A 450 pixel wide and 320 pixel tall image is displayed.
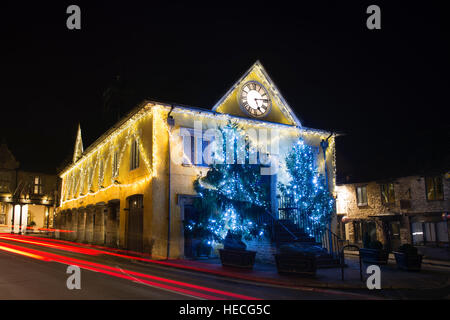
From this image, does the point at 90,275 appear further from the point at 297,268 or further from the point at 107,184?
the point at 107,184

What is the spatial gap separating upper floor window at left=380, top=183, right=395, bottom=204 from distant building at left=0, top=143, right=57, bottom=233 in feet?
135

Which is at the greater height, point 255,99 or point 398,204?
point 255,99

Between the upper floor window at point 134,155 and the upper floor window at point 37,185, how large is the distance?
123ft

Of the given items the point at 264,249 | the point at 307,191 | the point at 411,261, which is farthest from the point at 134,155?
the point at 411,261

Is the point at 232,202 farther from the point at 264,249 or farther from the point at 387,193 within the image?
the point at 387,193

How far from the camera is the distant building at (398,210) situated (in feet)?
77.7

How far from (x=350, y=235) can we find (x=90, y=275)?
24696mm

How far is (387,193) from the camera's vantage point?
27.6 m

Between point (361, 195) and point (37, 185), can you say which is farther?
point (37, 185)

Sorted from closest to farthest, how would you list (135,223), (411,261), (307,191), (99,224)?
(411,261) < (307,191) < (135,223) < (99,224)

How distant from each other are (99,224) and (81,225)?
17.3 feet
